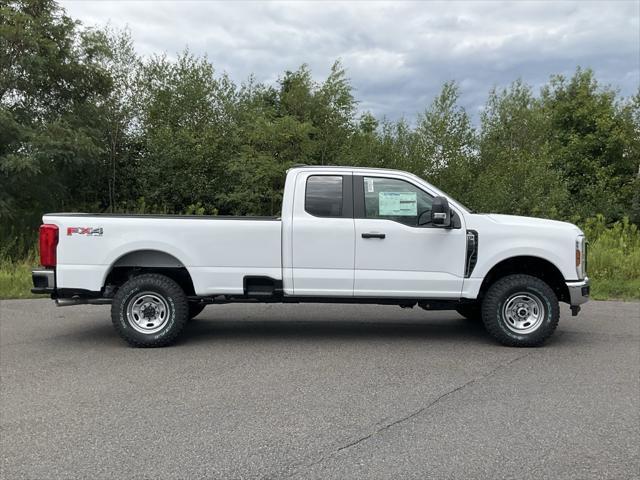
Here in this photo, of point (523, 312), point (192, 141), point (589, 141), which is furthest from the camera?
point (589, 141)

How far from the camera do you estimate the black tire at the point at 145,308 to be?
258 inches

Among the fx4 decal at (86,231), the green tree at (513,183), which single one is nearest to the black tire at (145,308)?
the fx4 decal at (86,231)

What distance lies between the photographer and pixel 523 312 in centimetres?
672

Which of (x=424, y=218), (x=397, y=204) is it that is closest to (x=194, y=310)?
(x=397, y=204)

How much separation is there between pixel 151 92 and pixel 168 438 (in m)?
21.4

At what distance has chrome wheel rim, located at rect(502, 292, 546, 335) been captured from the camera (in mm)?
6652

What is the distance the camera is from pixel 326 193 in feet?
22.3

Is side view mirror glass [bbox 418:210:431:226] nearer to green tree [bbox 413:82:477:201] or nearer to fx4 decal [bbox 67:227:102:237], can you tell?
fx4 decal [bbox 67:227:102:237]

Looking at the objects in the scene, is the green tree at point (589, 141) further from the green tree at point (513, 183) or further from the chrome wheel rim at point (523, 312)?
the chrome wheel rim at point (523, 312)

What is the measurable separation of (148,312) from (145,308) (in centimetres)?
6

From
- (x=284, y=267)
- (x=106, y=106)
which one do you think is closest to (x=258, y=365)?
(x=284, y=267)

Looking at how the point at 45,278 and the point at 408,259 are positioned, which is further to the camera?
the point at 408,259

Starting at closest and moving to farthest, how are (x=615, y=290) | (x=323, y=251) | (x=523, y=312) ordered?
(x=323, y=251), (x=523, y=312), (x=615, y=290)

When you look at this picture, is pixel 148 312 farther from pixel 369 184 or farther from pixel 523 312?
pixel 523 312
